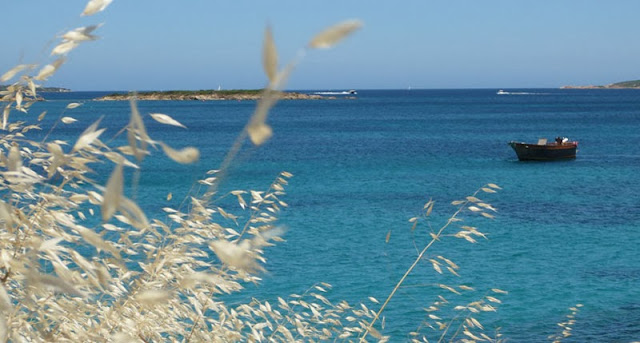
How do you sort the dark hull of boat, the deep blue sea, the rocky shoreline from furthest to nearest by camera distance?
the rocky shoreline < the dark hull of boat < the deep blue sea

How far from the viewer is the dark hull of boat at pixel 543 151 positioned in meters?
35.7

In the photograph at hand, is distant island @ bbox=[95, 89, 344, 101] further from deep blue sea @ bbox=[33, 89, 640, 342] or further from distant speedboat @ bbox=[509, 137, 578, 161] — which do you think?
distant speedboat @ bbox=[509, 137, 578, 161]

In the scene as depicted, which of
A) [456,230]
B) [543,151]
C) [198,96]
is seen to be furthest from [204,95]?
[456,230]

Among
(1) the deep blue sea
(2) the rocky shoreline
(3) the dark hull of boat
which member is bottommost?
(1) the deep blue sea

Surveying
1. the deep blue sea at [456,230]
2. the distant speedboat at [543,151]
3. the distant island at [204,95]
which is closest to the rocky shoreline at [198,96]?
the distant island at [204,95]

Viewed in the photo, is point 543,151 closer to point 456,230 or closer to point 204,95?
point 456,230

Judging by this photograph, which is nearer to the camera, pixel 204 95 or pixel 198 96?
pixel 198 96

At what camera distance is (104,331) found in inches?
123

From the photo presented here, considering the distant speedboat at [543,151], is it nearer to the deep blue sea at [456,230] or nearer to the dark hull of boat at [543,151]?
the dark hull of boat at [543,151]

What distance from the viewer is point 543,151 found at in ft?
118

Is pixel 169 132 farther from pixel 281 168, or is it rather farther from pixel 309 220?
pixel 309 220

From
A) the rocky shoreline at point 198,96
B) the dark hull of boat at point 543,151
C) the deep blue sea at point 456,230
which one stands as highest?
the rocky shoreline at point 198,96

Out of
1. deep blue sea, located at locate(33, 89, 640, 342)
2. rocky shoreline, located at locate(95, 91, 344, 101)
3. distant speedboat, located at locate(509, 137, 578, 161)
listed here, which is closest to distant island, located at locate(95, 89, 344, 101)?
rocky shoreline, located at locate(95, 91, 344, 101)

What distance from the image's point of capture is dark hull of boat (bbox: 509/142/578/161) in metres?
35.7
